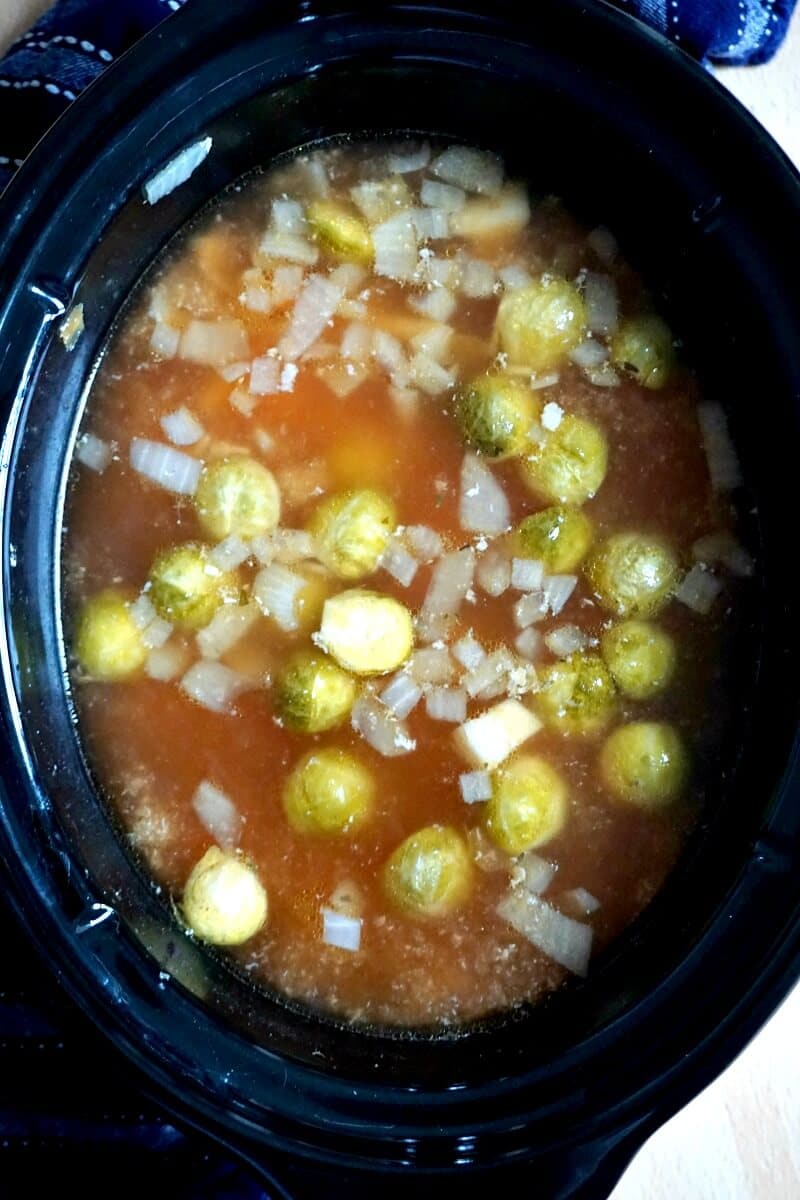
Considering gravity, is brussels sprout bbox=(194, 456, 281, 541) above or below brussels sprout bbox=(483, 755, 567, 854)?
above

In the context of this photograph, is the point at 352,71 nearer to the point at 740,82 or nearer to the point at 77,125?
the point at 77,125

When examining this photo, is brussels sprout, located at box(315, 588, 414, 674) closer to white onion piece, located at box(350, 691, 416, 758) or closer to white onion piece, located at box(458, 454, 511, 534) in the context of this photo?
white onion piece, located at box(350, 691, 416, 758)

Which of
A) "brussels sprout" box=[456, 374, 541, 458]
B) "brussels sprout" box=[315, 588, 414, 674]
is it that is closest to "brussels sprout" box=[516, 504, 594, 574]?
"brussels sprout" box=[456, 374, 541, 458]

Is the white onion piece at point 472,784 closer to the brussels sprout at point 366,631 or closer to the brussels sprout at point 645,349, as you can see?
the brussels sprout at point 366,631

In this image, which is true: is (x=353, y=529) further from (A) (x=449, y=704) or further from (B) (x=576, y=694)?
(B) (x=576, y=694)

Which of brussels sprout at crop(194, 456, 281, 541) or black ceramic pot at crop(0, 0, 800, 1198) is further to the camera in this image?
brussels sprout at crop(194, 456, 281, 541)

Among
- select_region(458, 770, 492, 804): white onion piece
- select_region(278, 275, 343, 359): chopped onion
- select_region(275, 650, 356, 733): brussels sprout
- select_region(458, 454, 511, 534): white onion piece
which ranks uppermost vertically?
select_region(278, 275, 343, 359): chopped onion
